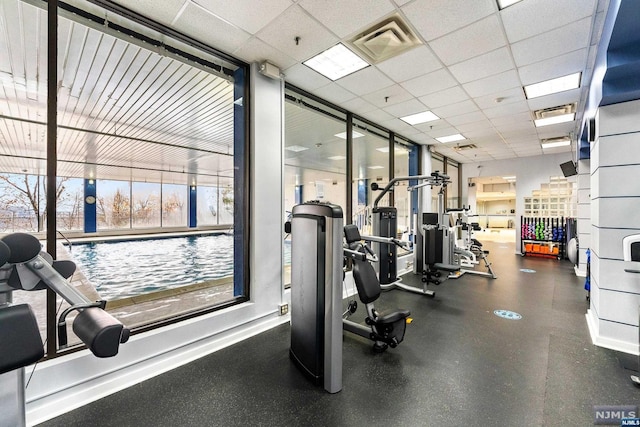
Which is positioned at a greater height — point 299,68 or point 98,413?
point 299,68

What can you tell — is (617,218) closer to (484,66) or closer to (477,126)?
(484,66)

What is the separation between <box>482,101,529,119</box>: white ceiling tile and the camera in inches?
169

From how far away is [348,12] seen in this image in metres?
2.33

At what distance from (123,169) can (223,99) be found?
922cm

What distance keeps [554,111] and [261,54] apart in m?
4.92

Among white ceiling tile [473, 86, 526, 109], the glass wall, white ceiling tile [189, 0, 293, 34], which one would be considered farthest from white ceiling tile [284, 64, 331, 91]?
white ceiling tile [473, 86, 526, 109]

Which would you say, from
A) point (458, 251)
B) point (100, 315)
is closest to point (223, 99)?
point (100, 315)

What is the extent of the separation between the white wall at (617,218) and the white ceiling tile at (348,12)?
2.51 metres

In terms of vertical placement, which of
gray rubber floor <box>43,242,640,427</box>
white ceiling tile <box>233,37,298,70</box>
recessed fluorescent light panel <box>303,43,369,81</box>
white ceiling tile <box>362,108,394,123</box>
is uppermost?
recessed fluorescent light panel <box>303,43,369,81</box>

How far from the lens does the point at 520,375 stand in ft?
7.52

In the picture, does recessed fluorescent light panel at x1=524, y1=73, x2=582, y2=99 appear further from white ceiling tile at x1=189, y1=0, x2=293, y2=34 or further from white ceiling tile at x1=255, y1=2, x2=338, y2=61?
white ceiling tile at x1=189, y1=0, x2=293, y2=34

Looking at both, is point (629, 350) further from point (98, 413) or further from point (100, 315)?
point (98, 413)

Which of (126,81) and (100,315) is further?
(126,81)

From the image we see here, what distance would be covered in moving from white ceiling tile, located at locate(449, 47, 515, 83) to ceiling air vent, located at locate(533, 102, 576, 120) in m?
2.03
